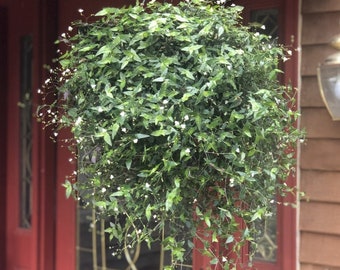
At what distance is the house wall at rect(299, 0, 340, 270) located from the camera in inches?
91.9

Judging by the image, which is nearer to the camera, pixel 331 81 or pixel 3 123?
pixel 331 81

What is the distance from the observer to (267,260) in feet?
8.21

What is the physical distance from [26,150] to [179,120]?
79.3 inches

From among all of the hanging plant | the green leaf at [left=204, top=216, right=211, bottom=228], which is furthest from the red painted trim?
the green leaf at [left=204, top=216, right=211, bottom=228]

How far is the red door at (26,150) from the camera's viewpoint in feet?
10.7

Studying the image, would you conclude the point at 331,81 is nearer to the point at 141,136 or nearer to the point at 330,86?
the point at 330,86

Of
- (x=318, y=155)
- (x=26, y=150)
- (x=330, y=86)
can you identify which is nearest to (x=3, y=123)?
(x=26, y=150)

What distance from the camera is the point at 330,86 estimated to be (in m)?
2.16

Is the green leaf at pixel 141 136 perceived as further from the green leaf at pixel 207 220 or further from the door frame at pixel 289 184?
the door frame at pixel 289 184

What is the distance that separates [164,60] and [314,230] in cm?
113

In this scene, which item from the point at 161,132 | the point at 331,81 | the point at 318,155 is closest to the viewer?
the point at 161,132

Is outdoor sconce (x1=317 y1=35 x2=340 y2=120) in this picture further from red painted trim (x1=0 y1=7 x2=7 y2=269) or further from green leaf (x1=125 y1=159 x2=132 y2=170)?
red painted trim (x1=0 y1=7 x2=7 y2=269)

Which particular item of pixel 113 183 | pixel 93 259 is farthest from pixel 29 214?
pixel 113 183

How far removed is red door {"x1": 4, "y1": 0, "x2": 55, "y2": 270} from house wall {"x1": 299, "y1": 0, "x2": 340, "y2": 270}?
1549mm
